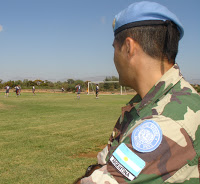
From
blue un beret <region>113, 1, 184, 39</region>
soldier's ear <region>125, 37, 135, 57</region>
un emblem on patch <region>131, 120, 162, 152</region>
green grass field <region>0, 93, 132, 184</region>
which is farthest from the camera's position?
green grass field <region>0, 93, 132, 184</region>

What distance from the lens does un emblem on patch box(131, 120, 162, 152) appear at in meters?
1.11

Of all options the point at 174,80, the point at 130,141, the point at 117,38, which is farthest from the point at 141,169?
the point at 117,38

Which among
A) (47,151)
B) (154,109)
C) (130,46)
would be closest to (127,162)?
(154,109)

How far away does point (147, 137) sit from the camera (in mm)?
1120

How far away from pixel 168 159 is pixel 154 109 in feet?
0.83

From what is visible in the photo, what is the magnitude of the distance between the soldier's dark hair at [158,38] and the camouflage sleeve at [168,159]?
465 mm

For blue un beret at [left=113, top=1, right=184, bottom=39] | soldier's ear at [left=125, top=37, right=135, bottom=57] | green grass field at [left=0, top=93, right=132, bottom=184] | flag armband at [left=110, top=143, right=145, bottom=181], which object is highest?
blue un beret at [left=113, top=1, right=184, bottom=39]

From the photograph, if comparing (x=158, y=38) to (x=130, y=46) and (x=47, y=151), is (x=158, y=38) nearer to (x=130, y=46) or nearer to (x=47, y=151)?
(x=130, y=46)

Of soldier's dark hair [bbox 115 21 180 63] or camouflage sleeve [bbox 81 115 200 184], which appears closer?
camouflage sleeve [bbox 81 115 200 184]

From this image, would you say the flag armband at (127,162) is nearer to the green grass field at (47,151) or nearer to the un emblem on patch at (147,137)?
the un emblem on patch at (147,137)

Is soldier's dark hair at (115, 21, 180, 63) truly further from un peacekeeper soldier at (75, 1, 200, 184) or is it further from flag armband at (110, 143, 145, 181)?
flag armband at (110, 143, 145, 181)

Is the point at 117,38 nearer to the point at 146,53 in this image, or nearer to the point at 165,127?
the point at 146,53

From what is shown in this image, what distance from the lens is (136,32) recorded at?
4.83ft

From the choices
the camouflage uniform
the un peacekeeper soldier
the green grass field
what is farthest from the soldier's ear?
the green grass field
